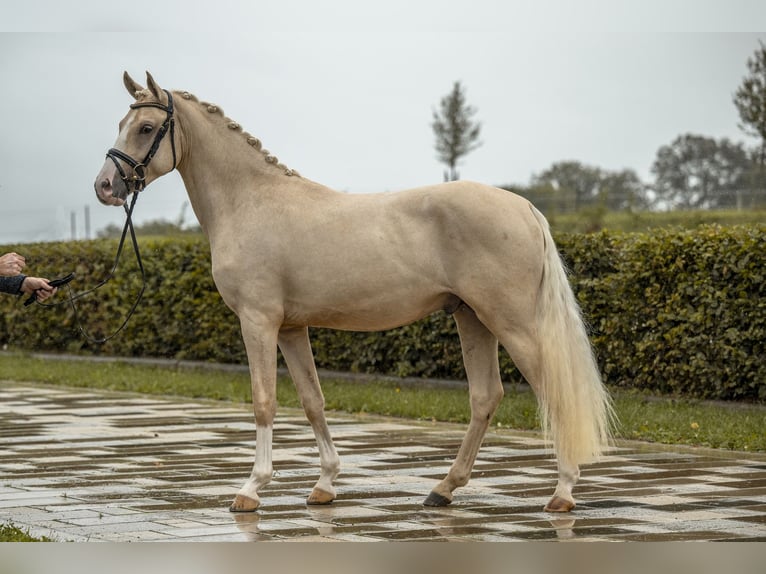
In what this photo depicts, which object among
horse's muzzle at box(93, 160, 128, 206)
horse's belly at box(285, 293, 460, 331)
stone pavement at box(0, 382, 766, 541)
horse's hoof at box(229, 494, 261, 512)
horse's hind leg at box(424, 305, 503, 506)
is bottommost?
stone pavement at box(0, 382, 766, 541)

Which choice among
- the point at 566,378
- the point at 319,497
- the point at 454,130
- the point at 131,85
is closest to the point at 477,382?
the point at 566,378

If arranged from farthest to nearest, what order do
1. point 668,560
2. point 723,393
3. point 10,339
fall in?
point 10,339 → point 723,393 → point 668,560

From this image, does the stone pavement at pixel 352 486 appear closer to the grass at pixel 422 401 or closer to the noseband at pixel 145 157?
the grass at pixel 422 401

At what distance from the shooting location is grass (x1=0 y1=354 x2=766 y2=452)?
10383 mm

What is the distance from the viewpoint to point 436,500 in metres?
7.30

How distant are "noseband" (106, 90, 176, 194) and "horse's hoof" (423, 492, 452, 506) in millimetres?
2660

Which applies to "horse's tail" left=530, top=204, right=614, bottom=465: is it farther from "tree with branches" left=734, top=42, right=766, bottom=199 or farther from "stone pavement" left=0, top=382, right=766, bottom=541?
"tree with branches" left=734, top=42, right=766, bottom=199

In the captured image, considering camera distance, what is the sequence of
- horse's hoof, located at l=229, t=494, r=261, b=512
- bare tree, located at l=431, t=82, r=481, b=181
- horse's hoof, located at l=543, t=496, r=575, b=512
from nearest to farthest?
horse's hoof, located at l=543, t=496, r=575, b=512
horse's hoof, located at l=229, t=494, r=261, b=512
bare tree, located at l=431, t=82, r=481, b=181

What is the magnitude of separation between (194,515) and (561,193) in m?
33.0

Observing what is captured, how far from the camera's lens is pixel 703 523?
648cm

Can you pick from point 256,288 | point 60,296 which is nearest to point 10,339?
point 60,296

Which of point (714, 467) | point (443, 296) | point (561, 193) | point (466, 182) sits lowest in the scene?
point (714, 467)

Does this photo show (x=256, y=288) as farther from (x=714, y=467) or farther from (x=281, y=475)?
(x=714, y=467)

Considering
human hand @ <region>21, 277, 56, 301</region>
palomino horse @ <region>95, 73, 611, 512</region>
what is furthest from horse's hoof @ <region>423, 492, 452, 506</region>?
human hand @ <region>21, 277, 56, 301</region>
